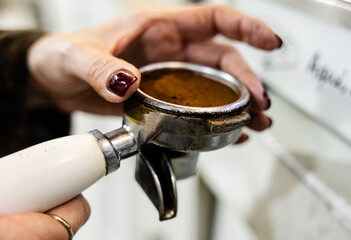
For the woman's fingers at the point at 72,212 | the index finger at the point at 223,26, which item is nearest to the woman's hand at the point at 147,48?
the index finger at the point at 223,26

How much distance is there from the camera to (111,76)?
28 cm

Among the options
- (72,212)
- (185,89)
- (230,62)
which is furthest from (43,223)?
(230,62)

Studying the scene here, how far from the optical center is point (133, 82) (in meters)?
0.26

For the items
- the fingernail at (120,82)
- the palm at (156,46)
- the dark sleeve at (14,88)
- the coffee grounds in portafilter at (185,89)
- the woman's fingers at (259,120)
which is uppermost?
the fingernail at (120,82)

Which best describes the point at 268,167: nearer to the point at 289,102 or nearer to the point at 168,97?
the point at 289,102

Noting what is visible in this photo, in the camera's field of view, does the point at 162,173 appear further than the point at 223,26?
No

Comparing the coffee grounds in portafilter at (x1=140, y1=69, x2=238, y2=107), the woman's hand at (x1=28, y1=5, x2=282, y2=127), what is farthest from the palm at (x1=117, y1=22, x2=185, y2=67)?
the coffee grounds in portafilter at (x1=140, y1=69, x2=238, y2=107)

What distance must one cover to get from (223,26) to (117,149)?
223 mm

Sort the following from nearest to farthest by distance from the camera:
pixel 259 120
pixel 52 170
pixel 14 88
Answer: pixel 52 170 < pixel 259 120 < pixel 14 88

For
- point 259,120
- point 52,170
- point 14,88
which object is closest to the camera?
point 52,170

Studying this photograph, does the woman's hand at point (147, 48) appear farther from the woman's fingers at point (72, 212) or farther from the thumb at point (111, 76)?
the woman's fingers at point (72, 212)

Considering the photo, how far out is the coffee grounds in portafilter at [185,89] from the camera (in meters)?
0.27

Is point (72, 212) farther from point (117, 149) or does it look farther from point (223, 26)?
point (223, 26)

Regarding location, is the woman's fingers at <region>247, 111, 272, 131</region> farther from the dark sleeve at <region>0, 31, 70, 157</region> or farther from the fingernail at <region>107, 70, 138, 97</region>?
the dark sleeve at <region>0, 31, 70, 157</region>
